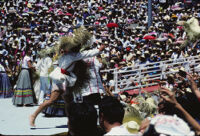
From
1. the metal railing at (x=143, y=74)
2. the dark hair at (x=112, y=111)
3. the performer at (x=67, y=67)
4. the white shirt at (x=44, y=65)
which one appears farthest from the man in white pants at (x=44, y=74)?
the dark hair at (x=112, y=111)

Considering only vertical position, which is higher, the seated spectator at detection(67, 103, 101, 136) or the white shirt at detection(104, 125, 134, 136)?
the seated spectator at detection(67, 103, 101, 136)

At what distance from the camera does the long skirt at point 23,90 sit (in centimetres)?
871

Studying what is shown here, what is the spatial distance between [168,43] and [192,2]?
7457 millimetres

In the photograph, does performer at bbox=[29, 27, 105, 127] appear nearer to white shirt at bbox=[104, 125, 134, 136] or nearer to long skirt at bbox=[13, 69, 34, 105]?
white shirt at bbox=[104, 125, 134, 136]

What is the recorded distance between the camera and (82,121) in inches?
109

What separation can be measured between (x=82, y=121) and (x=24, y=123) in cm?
426

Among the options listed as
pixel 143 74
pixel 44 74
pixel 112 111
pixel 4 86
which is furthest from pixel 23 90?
pixel 112 111

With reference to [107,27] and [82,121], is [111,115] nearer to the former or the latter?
[82,121]

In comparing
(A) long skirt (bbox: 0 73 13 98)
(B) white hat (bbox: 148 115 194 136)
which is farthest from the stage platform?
(B) white hat (bbox: 148 115 194 136)

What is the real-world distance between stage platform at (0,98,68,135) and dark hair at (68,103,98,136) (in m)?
3.20

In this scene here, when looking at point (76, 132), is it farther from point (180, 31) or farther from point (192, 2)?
point (192, 2)

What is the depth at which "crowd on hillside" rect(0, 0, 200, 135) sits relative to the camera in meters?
10.6

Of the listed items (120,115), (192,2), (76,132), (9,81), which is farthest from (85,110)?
(192,2)

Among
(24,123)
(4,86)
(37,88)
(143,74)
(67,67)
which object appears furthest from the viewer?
(4,86)
